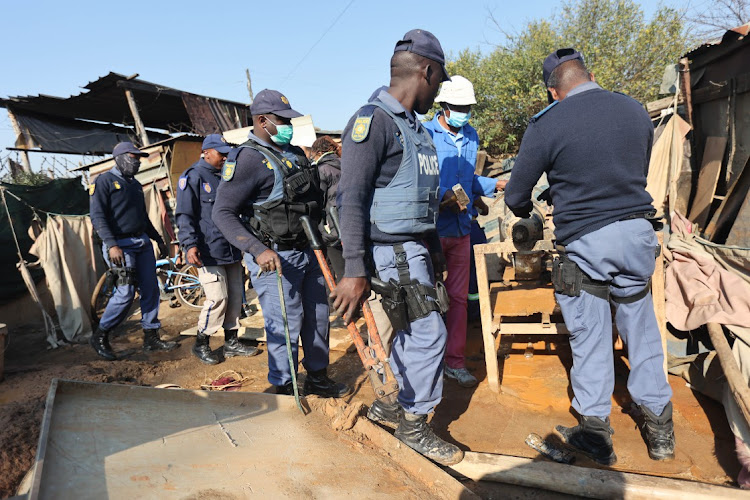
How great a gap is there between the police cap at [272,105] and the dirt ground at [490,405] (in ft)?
6.90

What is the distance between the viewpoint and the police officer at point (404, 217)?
6.81 ft

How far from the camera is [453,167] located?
11.1ft

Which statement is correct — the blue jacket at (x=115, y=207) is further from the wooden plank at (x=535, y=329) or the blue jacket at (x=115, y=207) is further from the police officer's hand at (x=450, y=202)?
the wooden plank at (x=535, y=329)

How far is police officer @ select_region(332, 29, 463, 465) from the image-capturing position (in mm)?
2076

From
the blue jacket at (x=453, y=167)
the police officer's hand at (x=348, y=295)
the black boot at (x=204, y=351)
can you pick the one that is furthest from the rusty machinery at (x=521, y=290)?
the black boot at (x=204, y=351)

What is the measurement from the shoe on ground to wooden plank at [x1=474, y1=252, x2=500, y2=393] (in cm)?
12

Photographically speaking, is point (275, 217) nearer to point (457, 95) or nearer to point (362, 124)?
point (362, 124)

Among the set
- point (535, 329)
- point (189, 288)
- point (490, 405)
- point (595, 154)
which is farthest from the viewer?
point (189, 288)

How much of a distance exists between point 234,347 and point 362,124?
327 cm

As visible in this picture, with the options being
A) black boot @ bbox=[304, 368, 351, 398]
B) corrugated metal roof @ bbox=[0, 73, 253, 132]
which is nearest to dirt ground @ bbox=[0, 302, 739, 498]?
black boot @ bbox=[304, 368, 351, 398]

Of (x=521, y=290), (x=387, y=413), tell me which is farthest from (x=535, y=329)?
(x=387, y=413)

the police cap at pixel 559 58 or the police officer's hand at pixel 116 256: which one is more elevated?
the police cap at pixel 559 58

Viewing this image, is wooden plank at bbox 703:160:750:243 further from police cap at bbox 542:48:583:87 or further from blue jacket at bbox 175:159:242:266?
blue jacket at bbox 175:159:242:266

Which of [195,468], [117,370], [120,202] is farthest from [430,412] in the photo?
[120,202]
